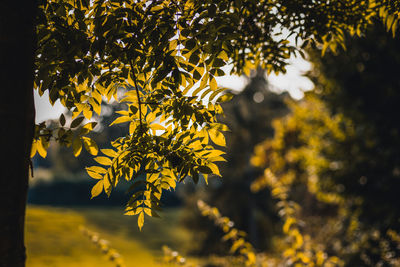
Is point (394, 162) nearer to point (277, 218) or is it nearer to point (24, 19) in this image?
point (24, 19)

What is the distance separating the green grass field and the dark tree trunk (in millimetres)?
2068

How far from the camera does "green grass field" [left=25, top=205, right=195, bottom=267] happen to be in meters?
14.3

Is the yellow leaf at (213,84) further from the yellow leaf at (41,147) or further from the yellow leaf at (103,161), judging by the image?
the yellow leaf at (41,147)

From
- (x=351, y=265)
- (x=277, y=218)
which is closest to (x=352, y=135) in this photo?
(x=351, y=265)

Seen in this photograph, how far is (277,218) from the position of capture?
76.8 ft

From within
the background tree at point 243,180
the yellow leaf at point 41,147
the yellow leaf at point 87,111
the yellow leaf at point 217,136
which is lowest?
the yellow leaf at point 217,136

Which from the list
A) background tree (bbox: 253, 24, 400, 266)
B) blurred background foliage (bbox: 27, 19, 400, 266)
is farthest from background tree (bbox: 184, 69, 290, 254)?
background tree (bbox: 253, 24, 400, 266)

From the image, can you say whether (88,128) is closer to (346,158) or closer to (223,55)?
(223,55)

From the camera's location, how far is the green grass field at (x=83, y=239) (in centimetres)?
1429

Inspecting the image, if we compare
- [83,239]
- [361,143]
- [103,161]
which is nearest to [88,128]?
[103,161]

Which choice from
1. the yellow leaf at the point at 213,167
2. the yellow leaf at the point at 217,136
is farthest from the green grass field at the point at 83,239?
the yellow leaf at the point at 217,136

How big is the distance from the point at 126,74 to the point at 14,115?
0.64 m

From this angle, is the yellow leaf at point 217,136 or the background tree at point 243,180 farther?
the background tree at point 243,180

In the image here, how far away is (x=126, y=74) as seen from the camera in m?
1.82
